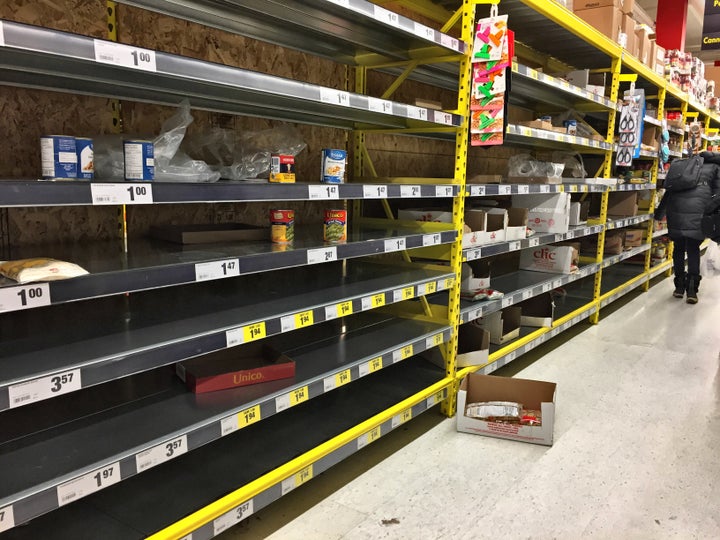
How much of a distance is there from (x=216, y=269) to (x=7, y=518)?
2.64 ft

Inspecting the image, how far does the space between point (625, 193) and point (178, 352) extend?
18.5 feet

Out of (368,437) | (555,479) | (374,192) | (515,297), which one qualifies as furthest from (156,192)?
(515,297)

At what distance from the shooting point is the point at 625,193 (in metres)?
6.09

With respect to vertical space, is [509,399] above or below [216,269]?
below

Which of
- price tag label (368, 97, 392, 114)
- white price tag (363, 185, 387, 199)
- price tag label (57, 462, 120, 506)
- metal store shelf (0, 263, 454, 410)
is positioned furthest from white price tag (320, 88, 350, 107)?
price tag label (57, 462, 120, 506)

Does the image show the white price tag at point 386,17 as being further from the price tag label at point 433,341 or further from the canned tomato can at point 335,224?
the price tag label at point 433,341

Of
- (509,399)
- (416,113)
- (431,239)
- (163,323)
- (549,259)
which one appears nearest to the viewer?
(163,323)

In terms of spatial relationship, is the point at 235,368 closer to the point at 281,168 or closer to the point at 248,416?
the point at 248,416

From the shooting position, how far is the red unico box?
2.02m

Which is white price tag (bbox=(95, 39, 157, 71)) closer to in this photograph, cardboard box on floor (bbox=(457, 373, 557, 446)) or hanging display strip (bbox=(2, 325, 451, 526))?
hanging display strip (bbox=(2, 325, 451, 526))

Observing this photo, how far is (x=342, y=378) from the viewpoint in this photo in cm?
227

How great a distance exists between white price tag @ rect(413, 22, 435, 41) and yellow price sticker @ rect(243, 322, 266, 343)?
4.42 feet

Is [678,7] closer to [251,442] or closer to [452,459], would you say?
[452,459]

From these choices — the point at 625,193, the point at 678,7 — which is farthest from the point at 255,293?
the point at 678,7
